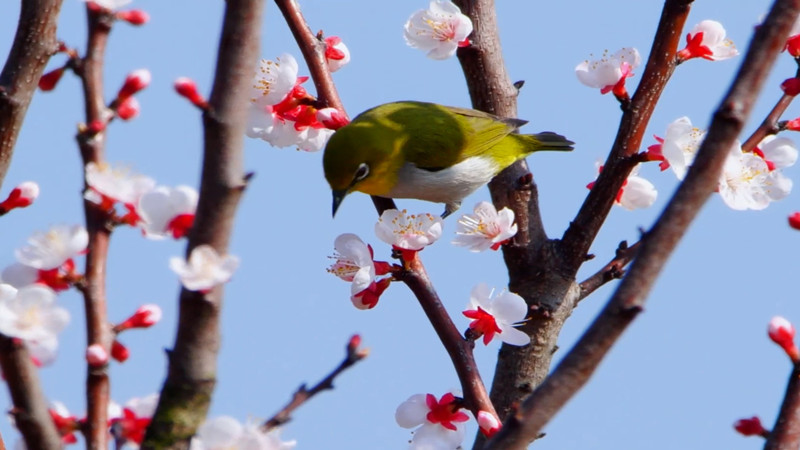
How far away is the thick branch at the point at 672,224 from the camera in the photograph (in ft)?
6.36

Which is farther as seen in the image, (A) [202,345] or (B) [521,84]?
(B) [521,84]

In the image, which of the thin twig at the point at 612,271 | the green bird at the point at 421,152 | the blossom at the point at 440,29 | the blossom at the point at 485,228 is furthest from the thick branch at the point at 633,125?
the green bird at the point at 421,152

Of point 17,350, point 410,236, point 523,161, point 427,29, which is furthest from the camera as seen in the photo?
point 523,161

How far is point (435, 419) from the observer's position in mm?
3703

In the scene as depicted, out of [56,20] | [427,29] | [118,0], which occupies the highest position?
[118,0]

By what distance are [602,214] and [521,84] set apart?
3.16 feet

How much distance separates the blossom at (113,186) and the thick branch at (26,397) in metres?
0.42

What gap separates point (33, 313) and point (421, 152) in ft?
13.4

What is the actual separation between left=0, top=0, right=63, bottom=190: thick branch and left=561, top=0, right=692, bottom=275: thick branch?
2.28m

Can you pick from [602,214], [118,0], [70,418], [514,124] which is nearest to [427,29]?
[514,124]

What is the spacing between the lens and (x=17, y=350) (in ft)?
6.79

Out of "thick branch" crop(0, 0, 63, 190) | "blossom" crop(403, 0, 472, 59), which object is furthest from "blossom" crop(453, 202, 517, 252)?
"thick branch" crop(0, 0, 63, 190)

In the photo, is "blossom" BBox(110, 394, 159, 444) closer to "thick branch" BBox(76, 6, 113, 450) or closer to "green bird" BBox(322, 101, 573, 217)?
"thick branch" BBox(76, 6, 113, 450)

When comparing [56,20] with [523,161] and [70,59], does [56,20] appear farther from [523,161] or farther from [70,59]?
[523,161]
